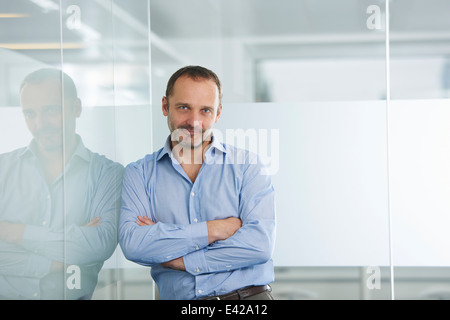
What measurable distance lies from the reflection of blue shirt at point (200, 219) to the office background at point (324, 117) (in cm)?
21

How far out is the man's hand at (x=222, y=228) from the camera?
2754mm

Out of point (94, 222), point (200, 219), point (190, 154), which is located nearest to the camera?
point (200, 219)

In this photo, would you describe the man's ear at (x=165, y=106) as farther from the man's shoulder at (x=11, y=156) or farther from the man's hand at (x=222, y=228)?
the man's shoulder at (x=11, y=156)

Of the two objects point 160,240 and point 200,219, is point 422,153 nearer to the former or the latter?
point 200,219

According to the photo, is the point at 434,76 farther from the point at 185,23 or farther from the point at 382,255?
the point at 185,23

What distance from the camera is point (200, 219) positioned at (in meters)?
2.95

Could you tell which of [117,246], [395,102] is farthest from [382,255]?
[117,246]

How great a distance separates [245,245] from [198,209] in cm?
37

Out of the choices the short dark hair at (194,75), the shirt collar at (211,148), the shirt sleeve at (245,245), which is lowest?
the shirt sleeve at (245,245)

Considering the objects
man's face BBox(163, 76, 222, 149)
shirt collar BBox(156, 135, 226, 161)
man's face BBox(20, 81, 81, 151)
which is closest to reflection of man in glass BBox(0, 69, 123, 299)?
man's face BBox(20, 81, 81, 151)

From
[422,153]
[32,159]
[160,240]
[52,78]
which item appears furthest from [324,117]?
[32,159]

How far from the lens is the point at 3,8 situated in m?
3.30

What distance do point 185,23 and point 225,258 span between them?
1.37 meters

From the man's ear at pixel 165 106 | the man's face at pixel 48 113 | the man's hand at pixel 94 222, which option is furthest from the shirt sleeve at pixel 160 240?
the man's face at pixel 48 113
